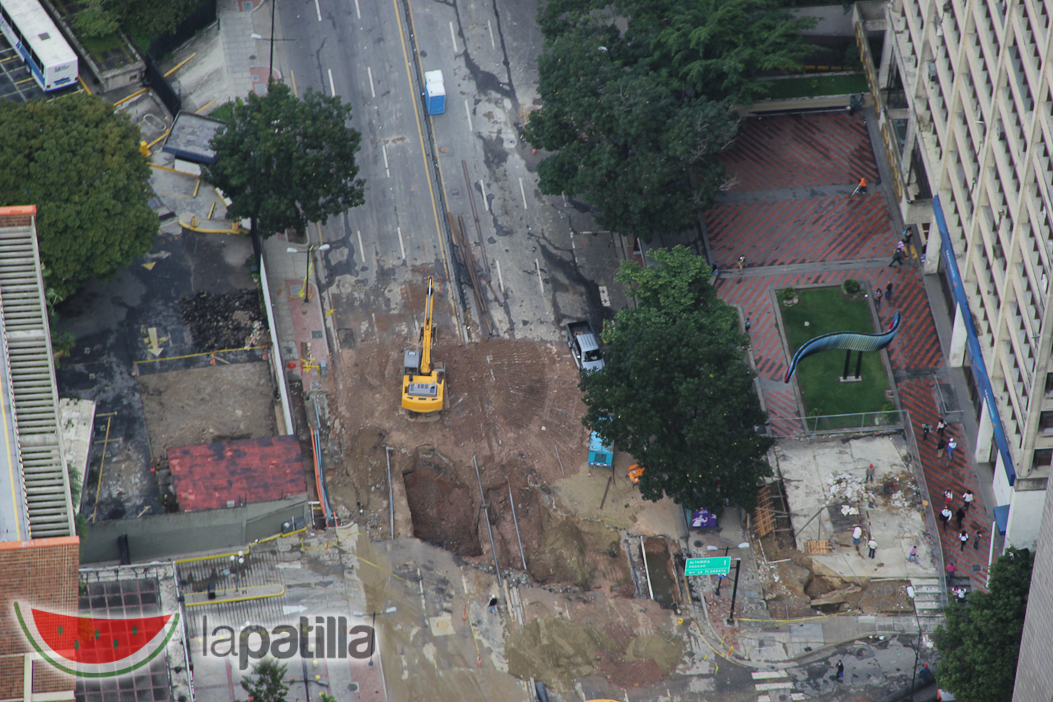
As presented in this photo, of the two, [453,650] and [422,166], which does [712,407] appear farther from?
[422,166]

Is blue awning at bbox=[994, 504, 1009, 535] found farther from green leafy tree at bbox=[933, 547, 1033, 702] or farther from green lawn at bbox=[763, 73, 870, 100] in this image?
green lawn at bbox=[763, 73, 870, 100]

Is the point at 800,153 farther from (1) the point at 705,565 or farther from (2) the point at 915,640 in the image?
(2) the point at 915,640

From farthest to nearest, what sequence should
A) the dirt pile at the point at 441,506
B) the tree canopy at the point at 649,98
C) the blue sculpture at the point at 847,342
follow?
1. the tree canopy at the point at 649,98
2. the blue sculpture at the point at 847,342
3. the dirt pile at the point at 441,506

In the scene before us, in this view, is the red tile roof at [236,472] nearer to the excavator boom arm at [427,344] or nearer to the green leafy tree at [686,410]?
the excavator boom arm at [427,344]

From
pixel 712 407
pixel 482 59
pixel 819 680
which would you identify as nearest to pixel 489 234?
pixel 482 59

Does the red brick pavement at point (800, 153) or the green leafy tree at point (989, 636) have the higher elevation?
the red brick pavement at point (800, 153)

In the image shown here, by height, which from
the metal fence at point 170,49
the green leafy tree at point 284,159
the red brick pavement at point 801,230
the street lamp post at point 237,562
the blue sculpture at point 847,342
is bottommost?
the street lamp post at point 237,562

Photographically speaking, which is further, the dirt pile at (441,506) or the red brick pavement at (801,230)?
the red brick pavement at (801,230)

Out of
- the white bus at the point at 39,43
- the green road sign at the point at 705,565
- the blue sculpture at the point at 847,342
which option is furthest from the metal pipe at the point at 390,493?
the white bus at the point at 39,43
